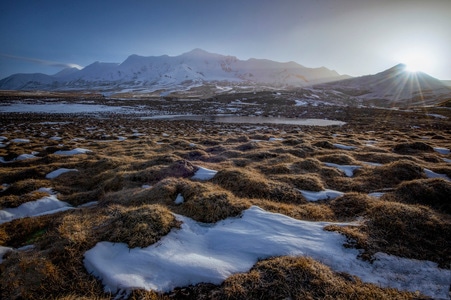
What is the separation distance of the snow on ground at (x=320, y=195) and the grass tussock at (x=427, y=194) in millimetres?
1866

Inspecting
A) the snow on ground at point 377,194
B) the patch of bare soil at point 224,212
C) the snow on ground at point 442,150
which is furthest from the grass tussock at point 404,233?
the snow on ground at point 442,150

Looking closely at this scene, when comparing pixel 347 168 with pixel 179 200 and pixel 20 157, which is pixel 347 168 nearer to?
pixel 179 200

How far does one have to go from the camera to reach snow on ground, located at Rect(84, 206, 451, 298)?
4.58 meters

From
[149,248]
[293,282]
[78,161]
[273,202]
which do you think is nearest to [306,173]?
[273,202]

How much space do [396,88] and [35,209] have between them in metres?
207

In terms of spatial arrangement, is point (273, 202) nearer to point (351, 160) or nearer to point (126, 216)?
point (126, 216)

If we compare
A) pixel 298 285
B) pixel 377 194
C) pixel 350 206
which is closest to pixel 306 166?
pixel 377 194

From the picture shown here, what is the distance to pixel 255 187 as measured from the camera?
9352 millimetres

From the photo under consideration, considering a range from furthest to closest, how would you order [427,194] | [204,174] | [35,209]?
1. [204,174]
2. [35,209]
3. [427,194]

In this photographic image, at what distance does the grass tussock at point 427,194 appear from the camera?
7701 mm

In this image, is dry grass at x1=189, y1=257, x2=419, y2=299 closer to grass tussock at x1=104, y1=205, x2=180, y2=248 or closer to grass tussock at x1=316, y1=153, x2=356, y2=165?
grass tussock at x1=104, y1=205, x2=180, y2=248

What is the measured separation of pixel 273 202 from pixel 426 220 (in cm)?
472

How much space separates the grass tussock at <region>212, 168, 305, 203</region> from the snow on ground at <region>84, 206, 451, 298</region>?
7.35 feet

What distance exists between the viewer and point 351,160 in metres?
13.9
